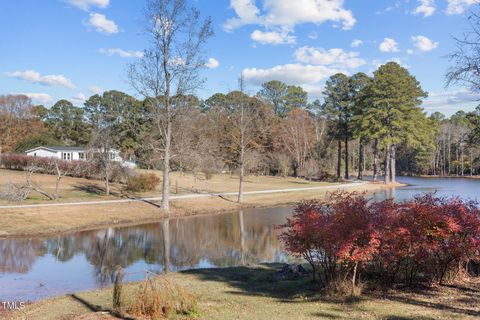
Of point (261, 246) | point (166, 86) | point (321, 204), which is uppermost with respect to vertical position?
point (166, 86)

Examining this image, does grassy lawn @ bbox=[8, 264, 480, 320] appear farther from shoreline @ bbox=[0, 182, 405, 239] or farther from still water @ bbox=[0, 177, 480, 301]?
shoreline @ bbox=[0, 182, 405, 239]

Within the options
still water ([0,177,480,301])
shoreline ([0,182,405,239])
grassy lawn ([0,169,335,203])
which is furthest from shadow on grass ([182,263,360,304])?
grassy lawn ([0,169,335,203])

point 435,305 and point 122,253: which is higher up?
point 435,305

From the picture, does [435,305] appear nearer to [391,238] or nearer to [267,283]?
[391,238]

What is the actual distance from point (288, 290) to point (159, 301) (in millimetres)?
3945

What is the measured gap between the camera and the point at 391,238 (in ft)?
33.4

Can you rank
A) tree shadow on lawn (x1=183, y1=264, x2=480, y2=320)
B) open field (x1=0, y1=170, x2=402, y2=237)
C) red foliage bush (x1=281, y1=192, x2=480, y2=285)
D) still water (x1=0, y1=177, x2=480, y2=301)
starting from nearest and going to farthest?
tree shadow on lawn (x1=183, y1=264, x2=480, y2=320)
red foliage bush (x1=281, y1=192, x2=480, y2=285)
still water (x1=0, y1=177, x2=480, y2=301)
open field (x1=0, y1=170, x2=402, y2=237)

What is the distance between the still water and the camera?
13.9 m

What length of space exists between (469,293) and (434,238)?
1355 millimetres

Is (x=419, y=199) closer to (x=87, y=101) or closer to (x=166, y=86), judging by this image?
(x=166, y=86)

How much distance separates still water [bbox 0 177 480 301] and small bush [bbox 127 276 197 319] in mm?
4970

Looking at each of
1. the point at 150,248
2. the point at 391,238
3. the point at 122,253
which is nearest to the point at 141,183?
the point at 150,248

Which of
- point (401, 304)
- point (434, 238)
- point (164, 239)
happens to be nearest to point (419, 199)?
point (434, 238)

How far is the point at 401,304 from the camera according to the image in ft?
30.0
